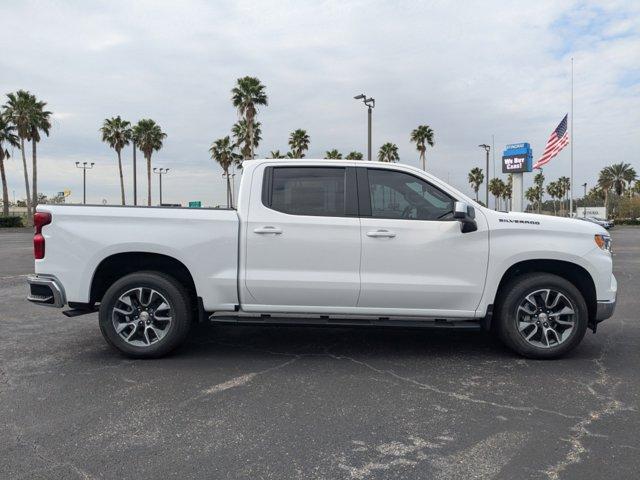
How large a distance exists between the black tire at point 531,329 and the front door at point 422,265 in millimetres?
321

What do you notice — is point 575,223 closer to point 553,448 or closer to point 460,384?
point 460,384

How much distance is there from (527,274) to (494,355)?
93 cm

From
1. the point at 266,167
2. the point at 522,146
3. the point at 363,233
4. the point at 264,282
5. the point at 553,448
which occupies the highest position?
the point at 522,146

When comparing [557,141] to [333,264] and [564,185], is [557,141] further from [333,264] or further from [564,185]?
[564,185]

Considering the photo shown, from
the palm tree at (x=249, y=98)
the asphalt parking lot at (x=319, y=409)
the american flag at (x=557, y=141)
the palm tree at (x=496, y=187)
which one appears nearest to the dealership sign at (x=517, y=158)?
the american flag at (x=557, y=141)

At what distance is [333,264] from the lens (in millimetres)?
4898

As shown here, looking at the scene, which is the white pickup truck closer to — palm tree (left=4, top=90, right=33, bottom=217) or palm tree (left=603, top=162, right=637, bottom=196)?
palm tree (left=4, top=90, right=33, bottom=217)

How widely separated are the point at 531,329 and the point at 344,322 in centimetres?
188

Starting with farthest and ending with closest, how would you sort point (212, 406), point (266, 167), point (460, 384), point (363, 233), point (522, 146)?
point (522, 146) < point (266, 167) < point (363, 233) < point (460, 384) < point (212, 406)

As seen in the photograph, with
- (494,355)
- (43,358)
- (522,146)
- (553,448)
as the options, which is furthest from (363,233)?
(522,146)

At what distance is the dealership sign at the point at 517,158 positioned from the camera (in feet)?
122

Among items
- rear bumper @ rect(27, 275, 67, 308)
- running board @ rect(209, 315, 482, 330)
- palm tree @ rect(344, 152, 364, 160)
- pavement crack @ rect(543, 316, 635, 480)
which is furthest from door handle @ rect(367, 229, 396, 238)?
palm tree @ rect(344, 152, 364, 160)

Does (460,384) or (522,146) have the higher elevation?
(522,146)

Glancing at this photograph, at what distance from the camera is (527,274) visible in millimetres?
5078
